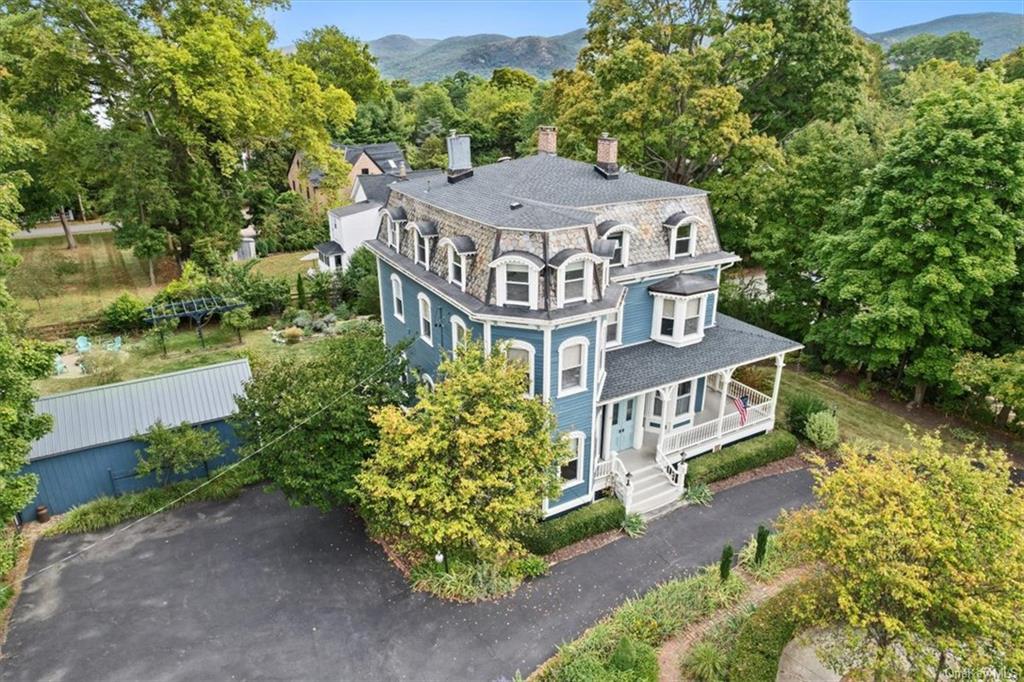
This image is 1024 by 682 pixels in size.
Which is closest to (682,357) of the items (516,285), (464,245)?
(516,285)

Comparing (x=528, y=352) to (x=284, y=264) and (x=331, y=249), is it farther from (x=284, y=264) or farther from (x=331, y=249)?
(x=284, y=264)

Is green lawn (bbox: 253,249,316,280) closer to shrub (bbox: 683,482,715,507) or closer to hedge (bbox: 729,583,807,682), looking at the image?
shrub (bbox: 683,482,715,507)

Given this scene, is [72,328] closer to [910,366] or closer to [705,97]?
[705,97]

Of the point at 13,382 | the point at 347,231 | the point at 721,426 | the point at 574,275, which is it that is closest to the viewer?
the point at 13,382

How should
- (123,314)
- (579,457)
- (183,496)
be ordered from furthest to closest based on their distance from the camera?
(123,314) < (183,496) < (579,457)

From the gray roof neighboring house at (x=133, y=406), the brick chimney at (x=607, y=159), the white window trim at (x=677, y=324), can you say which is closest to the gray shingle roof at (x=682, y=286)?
the white window trim at (x=677, y=324)

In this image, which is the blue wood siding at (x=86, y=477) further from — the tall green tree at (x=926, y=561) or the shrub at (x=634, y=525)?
the tall green tree at (x=926, y=561)
